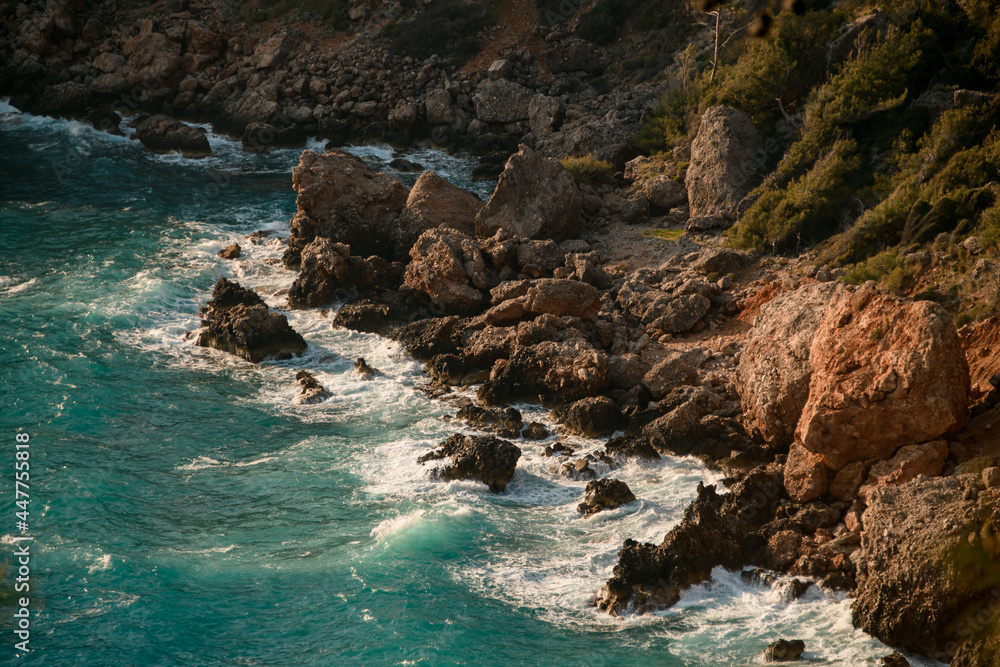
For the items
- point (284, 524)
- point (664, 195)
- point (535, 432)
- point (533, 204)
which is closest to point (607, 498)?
point (535, 432)

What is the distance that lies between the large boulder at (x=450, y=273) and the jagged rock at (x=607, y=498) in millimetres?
9958

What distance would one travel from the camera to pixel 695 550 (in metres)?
15.7

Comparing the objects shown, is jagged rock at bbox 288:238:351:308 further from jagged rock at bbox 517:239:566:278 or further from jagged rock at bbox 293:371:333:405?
jagged rock at bbox 517:239:566:278

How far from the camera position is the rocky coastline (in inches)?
573

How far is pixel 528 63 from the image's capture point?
4906cm

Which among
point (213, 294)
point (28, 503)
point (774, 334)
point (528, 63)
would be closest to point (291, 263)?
point (213, 294)

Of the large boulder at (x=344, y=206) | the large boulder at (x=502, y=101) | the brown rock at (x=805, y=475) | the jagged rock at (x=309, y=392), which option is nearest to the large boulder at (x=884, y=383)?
the brown rock at (x=805, y=475)

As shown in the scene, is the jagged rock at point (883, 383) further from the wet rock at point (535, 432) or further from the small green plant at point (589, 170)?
the small green plant at point (589, 170)

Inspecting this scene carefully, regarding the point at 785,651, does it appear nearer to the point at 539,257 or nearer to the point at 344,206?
the point at 539,257

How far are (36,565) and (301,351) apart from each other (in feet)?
36.0

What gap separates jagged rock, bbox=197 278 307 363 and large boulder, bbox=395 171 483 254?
6175 mm

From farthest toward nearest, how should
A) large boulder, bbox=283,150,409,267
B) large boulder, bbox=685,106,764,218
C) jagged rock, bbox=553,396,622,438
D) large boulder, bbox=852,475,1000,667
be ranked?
1. large boulder, bbox=283,150,409,267
2. large boulder, bbox=685,106,764,218
3. jagged rock, bbox=553,396,622,438
4. large boulder, bbox=852,475,1000,667

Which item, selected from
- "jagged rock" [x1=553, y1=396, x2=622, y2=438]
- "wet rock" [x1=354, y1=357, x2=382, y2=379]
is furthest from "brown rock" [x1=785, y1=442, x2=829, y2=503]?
"wet rock" [x1=354, y1=357, x2=382, y2=379]

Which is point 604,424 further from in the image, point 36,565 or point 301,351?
point 36,565
